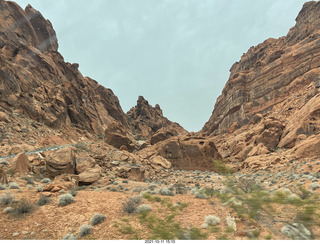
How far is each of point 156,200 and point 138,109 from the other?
118122 millimetres

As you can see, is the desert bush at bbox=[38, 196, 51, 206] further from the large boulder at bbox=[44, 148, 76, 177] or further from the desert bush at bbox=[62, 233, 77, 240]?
the large boulder at bbox=[44, 148, 76, 177]

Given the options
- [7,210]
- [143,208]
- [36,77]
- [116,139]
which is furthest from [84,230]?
[36,77]

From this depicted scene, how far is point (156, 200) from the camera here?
1030cm

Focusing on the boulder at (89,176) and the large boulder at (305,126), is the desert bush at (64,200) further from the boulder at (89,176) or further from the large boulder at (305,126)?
the large boulder at (305,126)

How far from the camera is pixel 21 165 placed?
15.0 m

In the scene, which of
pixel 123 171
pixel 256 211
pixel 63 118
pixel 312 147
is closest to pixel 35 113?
pixel 63 118

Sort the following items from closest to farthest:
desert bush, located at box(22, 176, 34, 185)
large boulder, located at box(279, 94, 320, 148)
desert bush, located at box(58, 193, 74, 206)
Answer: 1. desert bush, located at box(58, 193, 74, 206)
2. desert bush, located at box(22, 176, 34, 185)
3. large boulder, located at box(279, 94, 320, 148)

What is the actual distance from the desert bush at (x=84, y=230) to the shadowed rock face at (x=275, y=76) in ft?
185

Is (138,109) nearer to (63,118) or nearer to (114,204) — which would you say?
(63,118)

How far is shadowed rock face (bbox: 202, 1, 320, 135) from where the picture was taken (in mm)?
56781

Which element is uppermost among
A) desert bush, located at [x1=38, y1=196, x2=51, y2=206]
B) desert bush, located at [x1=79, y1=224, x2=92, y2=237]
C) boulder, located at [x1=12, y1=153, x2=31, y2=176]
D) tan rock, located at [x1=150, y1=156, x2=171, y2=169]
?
tan rock, located at [x1=150, y1=156, x2=171, y2=169]

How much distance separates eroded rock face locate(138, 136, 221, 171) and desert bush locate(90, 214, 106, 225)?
24.2 meters

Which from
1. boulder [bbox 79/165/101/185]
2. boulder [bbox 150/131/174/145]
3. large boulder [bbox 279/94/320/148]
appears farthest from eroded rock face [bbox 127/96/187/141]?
boulder [bbox 79/165/101/185]

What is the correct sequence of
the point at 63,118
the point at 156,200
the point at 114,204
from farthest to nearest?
the point at 63,118 → the point at 156,200 → the point at 114,204
